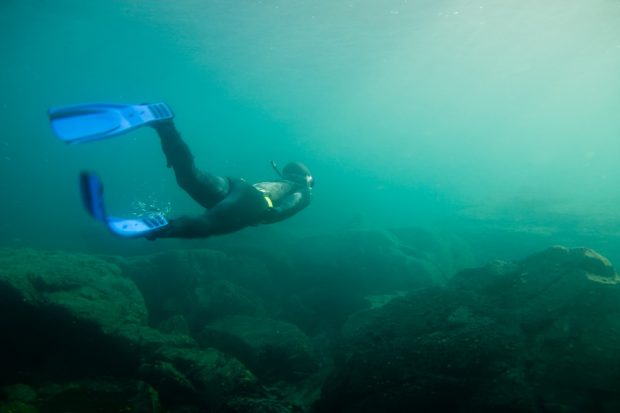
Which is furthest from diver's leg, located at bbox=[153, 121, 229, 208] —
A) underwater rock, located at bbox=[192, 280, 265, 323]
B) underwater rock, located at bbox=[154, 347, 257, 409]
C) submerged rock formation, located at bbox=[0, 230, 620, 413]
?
underwater rock, located at bbox=[192, 280, 265, 323]

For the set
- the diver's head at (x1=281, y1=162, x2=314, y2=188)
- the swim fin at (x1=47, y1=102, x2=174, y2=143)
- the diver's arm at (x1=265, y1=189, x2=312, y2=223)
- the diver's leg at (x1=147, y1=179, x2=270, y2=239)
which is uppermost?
the swim fin at (x1=47, y1=102, x2=174, y2=143)

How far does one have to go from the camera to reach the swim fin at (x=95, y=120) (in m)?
3.05

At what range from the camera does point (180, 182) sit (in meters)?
4.49

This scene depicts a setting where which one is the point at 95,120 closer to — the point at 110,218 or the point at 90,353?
the point at 110,218

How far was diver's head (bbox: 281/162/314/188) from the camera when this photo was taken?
6563 mm

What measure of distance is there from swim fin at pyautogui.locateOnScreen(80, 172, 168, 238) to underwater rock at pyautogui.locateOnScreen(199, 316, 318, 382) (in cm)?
393

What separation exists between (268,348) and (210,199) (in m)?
3.41

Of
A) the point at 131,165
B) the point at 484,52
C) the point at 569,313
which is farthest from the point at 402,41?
the point at 131,165

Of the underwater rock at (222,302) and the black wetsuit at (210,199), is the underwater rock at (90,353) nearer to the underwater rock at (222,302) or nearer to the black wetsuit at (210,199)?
the underwater rock at (222,302)

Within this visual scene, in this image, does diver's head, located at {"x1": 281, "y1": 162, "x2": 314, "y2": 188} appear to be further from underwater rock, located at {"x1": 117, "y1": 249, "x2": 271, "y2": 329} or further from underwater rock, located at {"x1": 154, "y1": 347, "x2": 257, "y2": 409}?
underwater rock, located at {"x1": 117, "y1": 249, "x2": 271, "y2": 329}

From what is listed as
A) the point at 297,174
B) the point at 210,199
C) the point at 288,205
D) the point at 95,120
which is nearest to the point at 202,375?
the point at 210,199

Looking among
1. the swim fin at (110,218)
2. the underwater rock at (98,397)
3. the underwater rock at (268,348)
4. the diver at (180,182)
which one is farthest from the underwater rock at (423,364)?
the swim fin at (110,218)

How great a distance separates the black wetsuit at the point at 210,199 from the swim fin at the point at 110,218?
112 millimetres

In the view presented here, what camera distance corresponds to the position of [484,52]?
1457 inches
